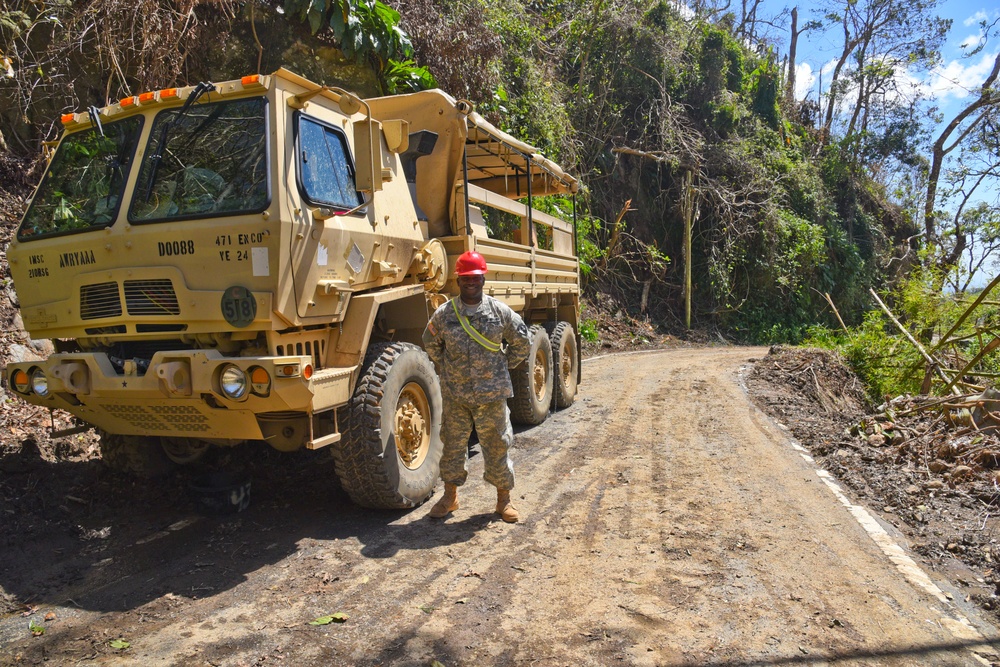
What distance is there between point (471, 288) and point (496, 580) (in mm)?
1915

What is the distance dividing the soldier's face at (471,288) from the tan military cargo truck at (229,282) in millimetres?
623

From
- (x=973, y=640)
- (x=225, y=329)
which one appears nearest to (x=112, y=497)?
(x=225, y=329)

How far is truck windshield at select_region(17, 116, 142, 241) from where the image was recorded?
14.6 feet

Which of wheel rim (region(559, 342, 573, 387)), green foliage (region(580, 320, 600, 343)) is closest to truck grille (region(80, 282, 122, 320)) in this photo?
wheel rim (region(559, 342, 573, 387))

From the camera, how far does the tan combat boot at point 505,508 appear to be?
4.83 metres

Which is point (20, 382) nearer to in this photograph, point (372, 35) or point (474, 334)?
point (474, 334)

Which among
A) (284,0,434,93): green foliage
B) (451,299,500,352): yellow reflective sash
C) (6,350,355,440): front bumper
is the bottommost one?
(6,350,355,440): front bumper

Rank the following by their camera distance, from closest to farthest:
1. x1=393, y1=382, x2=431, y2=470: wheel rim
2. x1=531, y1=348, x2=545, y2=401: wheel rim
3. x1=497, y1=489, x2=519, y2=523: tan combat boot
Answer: x1=497, y1=489, x2=519, y2=523: tan combat boot
x1=393, y1=382, x2=431, y2=470: wheel rim
x1=531, y1=348, x2=545, y2=401: wheel rim

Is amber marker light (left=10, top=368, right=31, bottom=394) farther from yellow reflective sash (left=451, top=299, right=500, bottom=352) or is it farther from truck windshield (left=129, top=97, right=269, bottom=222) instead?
yellow reflective sash (left=451, top=299, right=500, bottom=352)

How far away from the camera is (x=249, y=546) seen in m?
4.41

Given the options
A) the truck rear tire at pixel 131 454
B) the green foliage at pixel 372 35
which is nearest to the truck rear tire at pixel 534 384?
the truck rear tire at pixel 131 454

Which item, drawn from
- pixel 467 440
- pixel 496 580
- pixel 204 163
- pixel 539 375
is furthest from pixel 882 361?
pixel 204 163

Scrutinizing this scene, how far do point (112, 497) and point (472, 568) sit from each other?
2928mm

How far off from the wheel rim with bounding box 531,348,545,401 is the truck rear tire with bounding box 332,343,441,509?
3.06 meters
